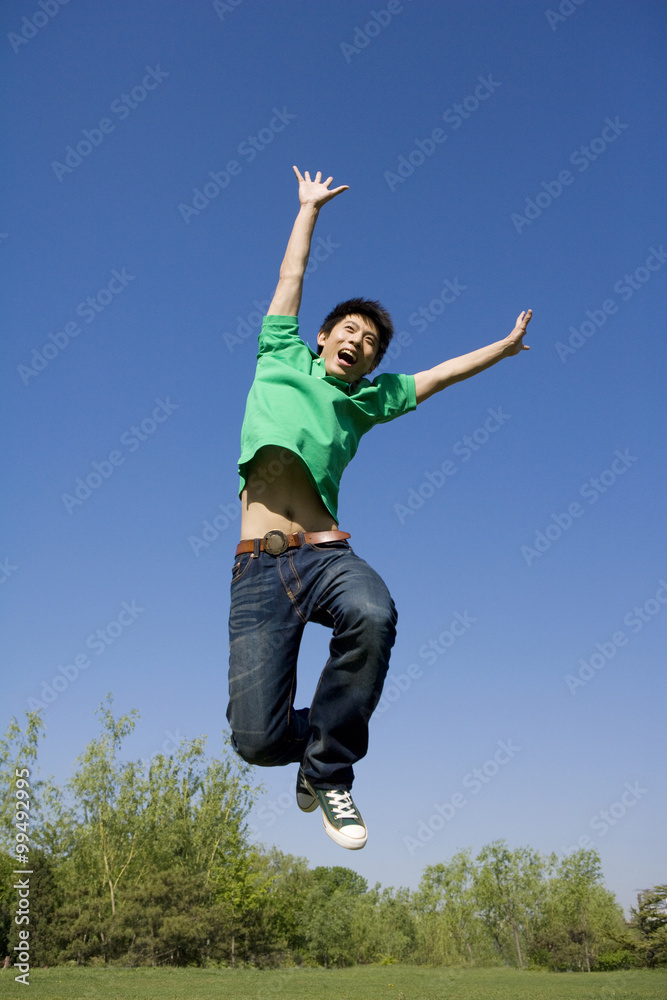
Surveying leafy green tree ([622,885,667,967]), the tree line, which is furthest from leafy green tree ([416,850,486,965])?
leafy green tree ([622,885,667,967])

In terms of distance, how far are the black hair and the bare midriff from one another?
0.88 metres

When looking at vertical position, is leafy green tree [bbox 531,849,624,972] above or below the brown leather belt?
below

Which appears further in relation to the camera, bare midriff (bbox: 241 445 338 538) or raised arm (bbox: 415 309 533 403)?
raised arm (bbox: 415 309 533 403)

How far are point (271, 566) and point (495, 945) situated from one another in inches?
1181

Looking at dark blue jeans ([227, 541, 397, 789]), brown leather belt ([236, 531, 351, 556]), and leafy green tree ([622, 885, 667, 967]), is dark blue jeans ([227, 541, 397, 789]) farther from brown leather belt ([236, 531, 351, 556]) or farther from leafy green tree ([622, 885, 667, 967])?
leafy green tree ([622, 885, 667, 967])

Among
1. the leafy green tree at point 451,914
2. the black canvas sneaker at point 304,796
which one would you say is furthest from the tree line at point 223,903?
the black canvas sneaker at point 304,796

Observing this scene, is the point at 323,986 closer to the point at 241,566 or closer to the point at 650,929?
the point at 650,929

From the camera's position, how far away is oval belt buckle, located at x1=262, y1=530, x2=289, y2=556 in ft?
10.5

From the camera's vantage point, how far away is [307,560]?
10.4 ft

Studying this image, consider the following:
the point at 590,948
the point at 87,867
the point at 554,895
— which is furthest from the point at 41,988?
the point at 554,895

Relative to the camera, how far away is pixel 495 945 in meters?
27.5

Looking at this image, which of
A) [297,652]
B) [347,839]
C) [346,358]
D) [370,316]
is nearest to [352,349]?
[346,358]

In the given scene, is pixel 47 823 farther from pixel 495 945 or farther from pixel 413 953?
pixel 495 945

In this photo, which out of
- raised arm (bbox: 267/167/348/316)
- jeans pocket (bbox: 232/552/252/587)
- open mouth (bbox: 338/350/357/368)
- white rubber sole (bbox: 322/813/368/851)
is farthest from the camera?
open mouth (bbox: 338/350/357/368)
